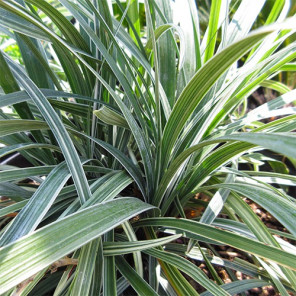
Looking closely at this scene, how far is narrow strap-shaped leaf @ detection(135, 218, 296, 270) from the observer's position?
417mm

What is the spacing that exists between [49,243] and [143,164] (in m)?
0.29

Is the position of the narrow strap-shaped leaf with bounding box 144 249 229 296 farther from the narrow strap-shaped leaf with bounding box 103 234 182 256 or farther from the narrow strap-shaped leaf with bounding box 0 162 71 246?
the narrow strap-shaped leaf with bounding box 0 162 71 246

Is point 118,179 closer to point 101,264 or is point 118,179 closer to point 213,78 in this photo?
point 101,264


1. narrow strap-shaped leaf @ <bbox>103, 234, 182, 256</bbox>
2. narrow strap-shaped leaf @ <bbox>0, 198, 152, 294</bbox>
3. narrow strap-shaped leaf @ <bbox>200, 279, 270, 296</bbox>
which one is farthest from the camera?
narrow strap-shaped leaf @ <bbox>200, 279, 270, 296</bbox>

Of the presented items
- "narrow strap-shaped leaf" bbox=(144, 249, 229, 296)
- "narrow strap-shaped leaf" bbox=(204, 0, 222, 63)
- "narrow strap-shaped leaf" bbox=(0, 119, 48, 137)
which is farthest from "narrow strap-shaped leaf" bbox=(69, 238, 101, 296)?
"narrow strap-shaped leaf" bbox=(204, 0, 222, 63)

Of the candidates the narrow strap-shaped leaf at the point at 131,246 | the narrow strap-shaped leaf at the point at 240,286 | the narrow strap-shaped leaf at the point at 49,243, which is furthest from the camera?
the narrow strap-shaped leaf at the point at 240,286

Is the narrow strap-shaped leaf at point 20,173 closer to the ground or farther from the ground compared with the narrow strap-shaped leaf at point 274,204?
farther from the ground

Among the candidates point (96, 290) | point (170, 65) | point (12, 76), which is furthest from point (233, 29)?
point (96, 290)

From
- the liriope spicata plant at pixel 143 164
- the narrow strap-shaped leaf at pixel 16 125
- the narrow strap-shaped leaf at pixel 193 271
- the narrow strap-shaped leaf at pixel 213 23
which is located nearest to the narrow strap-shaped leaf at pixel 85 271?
the liriope spicata plant at pixel 143 164

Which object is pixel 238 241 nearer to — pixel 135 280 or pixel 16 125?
pixel 135 280

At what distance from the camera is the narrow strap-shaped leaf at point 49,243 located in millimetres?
325

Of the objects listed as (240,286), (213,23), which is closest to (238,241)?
(240,286)

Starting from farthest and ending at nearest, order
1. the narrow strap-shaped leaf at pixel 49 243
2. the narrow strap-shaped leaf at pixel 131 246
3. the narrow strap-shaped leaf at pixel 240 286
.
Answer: the narrow strap-shaped leaf at pixel 240 286
the narrow strap-shaped leaf at pixel 131 246
the narrow strap-shaped leaf at pixel 49 243

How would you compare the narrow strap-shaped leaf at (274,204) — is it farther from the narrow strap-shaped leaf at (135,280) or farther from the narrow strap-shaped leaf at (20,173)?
the narrow strap-shaped leaf at (20,173)
